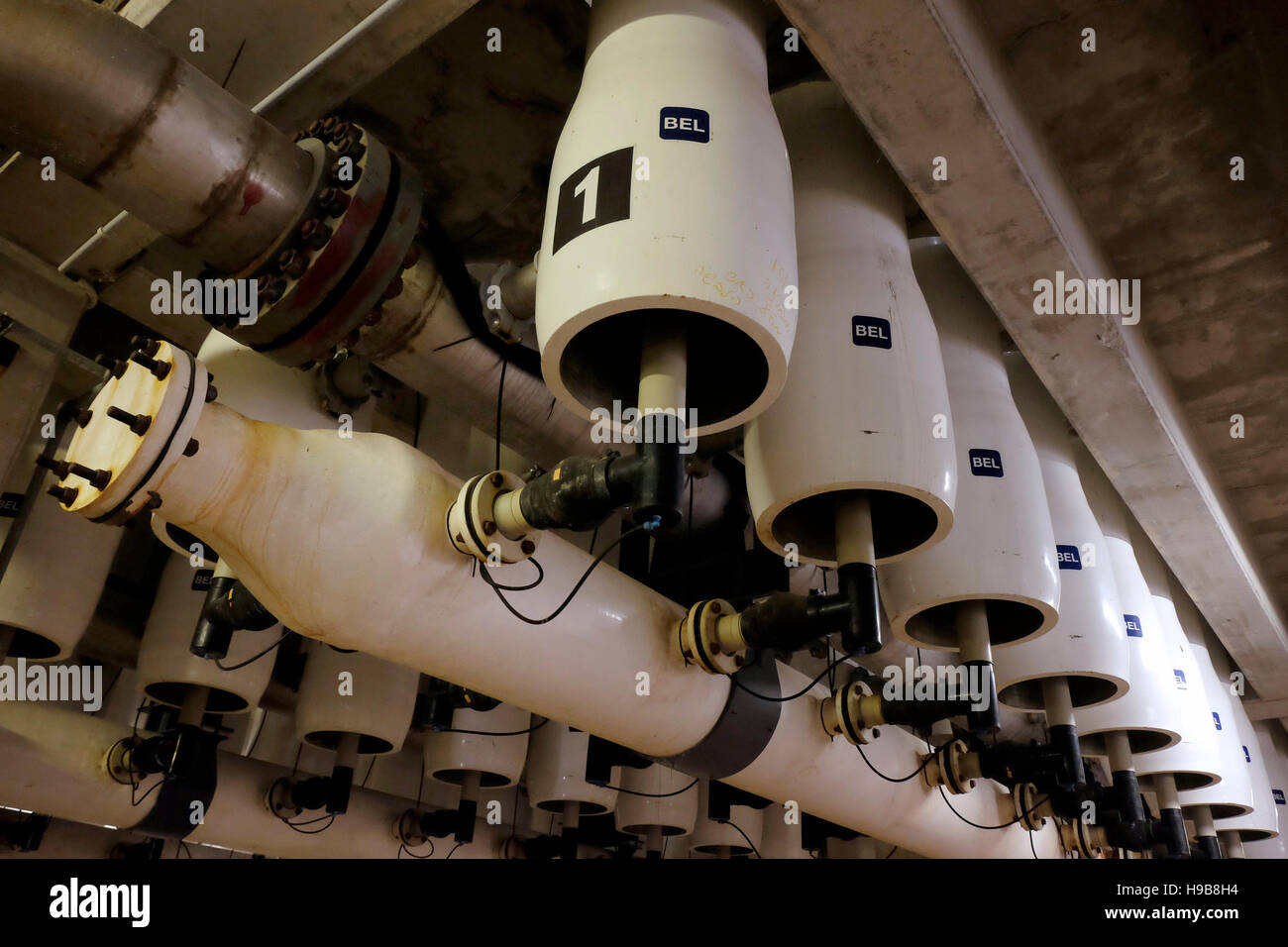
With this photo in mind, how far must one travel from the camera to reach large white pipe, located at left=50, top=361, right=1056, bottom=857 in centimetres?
86

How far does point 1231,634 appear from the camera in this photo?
98.9 inches

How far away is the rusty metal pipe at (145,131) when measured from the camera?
0.83 m

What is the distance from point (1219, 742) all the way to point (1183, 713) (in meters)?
0.41

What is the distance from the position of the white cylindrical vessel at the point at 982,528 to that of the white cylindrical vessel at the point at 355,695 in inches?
43.4

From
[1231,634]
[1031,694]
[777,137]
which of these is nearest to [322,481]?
[777,137]

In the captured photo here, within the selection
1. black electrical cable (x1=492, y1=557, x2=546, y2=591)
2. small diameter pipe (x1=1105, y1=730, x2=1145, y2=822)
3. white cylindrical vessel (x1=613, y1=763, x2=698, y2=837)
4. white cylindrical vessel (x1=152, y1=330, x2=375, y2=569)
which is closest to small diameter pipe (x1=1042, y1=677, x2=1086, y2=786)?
small diameter pipe (x1=1105, y1=730, x2=1145, y2=822)

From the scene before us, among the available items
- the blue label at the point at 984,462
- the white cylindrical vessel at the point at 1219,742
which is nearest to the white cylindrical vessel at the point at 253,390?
the blue label at the point at 984,462

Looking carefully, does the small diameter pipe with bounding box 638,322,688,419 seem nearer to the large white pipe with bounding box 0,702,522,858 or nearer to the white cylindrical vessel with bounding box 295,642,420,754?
the white cylindrical vessel with bounding box 295,642,420,754

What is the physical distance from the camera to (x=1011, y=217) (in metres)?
1.22

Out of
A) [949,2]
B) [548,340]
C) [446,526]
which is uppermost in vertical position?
[949,2]

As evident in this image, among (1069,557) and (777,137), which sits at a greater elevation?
(777,137)

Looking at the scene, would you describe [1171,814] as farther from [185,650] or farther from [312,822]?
[185,650]

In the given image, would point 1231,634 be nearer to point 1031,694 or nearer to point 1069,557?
point 1031,694
